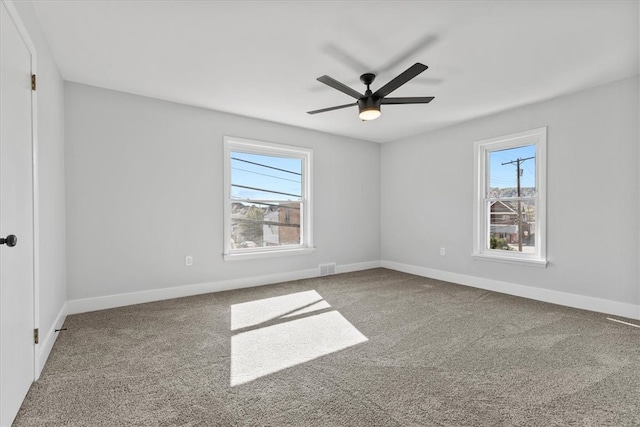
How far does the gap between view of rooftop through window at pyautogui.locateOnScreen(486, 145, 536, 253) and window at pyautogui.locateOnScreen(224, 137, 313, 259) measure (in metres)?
2.66

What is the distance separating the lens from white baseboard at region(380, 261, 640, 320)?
319 cm

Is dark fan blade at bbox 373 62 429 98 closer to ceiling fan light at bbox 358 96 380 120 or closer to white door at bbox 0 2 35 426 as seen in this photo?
ceiling fan light at bbox 358 96 380 120

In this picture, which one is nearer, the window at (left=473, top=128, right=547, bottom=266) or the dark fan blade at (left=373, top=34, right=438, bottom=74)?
the dark fan blade at (left=373, top=34, right=438, bottom=74)

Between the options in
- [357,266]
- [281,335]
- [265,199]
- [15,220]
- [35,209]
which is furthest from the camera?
[357,266]

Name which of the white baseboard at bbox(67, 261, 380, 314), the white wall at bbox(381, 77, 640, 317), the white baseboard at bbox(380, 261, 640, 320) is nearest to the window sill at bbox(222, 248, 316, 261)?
the white baseboard at bbox(67, 261, 380, 314)

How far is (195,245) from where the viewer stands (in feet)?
13.1

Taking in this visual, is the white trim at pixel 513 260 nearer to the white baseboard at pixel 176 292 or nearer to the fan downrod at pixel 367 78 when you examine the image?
the white baseboard at pixel 176 292

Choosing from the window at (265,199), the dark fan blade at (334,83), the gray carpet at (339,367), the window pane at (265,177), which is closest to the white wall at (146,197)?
the window at (265,199)

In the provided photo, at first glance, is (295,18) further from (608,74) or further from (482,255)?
(482,255)

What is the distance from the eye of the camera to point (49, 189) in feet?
8.27

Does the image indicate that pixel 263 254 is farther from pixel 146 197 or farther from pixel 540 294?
pixel 540 294

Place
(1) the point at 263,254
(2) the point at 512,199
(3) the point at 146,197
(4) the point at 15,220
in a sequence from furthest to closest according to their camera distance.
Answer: (1) the point at 263,254 → (2) the point at 512,199 → (3) the point at 146,197 → (4) the point at 15,220

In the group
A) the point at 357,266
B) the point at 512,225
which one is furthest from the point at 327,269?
the point at 512,225

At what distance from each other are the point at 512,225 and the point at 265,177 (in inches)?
137
